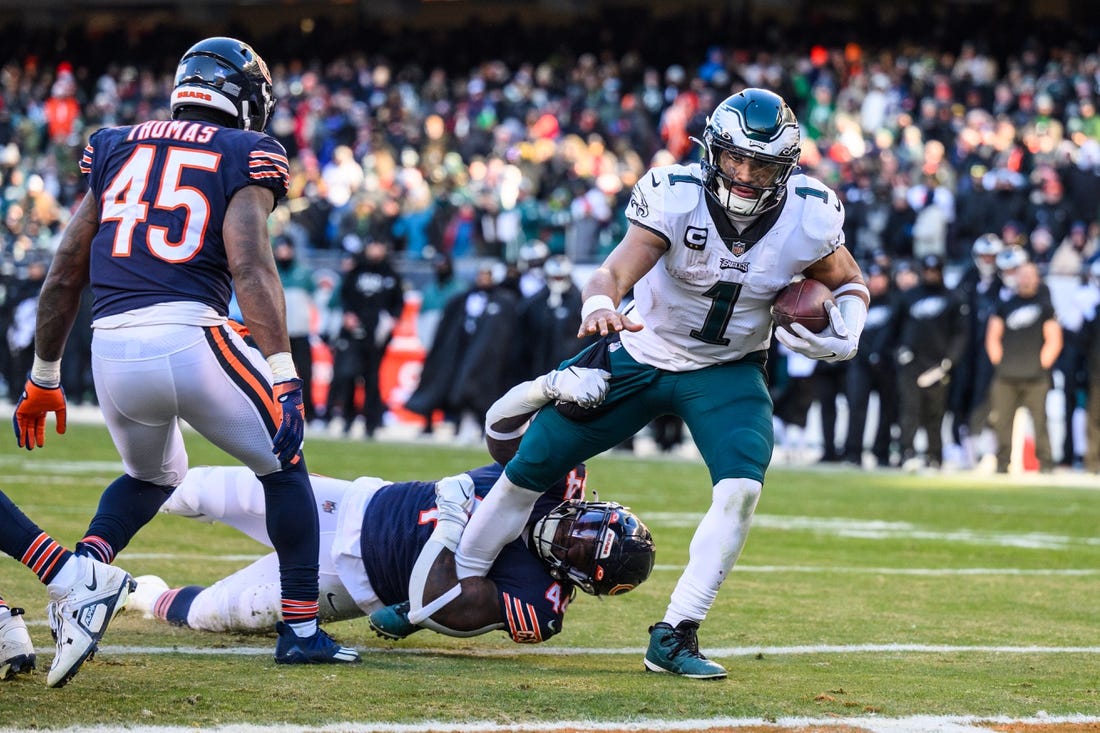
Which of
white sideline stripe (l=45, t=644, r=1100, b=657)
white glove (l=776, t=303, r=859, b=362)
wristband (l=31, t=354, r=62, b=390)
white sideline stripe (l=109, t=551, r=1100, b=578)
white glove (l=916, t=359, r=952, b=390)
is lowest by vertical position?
white sideline stripe (l=109, t=551, r=1100, b=578)

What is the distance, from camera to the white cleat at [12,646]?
3.88 meters

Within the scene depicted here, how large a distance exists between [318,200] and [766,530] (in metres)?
12.5

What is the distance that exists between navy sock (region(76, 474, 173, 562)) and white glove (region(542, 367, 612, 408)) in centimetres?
116

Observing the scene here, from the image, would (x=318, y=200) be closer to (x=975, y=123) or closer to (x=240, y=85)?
(x=975, y=123)

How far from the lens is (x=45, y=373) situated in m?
4.58

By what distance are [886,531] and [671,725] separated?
17.4ft

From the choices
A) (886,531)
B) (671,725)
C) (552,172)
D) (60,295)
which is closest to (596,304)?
(671,725)

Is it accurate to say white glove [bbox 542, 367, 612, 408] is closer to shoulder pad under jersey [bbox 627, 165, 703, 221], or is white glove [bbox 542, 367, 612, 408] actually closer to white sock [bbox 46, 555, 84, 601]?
shoulder pad under jersey [bbox 627, 165, 703, 221]


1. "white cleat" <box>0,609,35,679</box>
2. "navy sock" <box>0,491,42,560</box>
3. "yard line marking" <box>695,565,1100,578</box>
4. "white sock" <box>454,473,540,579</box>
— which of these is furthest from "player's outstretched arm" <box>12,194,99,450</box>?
"yard line marking" <box>695,565,1100,578</box>

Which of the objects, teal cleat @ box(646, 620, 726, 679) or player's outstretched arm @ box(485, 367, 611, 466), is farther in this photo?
player's outstretched arm @ box(485, 367, 611, 466)

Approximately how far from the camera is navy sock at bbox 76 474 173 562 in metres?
4.52

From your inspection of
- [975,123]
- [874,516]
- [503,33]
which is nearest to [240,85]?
[874,516]

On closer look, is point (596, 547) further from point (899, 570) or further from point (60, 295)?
point (899, 570)

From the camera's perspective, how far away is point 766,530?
27.9ft
